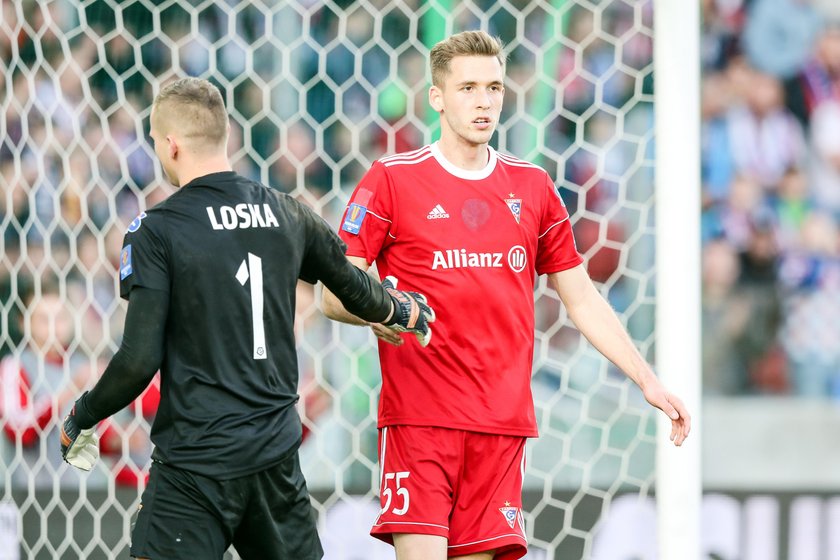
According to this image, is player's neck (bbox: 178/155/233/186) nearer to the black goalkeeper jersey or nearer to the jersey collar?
the black goalkeeper jersey

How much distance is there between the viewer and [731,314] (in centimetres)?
545

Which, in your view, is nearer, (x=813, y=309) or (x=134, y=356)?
(x=134, y=356)

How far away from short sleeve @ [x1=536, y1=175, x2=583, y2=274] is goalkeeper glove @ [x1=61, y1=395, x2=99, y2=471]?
1.37 meters

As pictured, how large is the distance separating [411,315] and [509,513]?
653 mm

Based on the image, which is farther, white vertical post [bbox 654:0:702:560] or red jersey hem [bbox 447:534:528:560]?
white vertical post [bbox 654:0:702:560]

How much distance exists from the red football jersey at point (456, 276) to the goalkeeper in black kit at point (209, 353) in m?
0.51

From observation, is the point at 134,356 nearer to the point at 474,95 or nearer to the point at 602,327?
the point at 474,95

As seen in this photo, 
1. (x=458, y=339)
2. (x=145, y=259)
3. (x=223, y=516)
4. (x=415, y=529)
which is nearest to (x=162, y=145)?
(x=145, y=259)

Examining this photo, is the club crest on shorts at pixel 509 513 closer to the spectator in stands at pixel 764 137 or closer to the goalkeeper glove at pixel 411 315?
the goalkeeper glove at pixel 411 315

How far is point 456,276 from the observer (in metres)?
3.43

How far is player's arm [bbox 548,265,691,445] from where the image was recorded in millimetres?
3453

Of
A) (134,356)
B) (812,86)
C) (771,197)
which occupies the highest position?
(812,86)

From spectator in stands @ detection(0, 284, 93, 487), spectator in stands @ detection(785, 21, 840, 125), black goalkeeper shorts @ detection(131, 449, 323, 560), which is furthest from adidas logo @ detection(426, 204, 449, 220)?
spectator in stands @ detection(785, 21, 840, 125)

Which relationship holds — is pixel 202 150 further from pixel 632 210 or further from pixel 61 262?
pixel 632 210
